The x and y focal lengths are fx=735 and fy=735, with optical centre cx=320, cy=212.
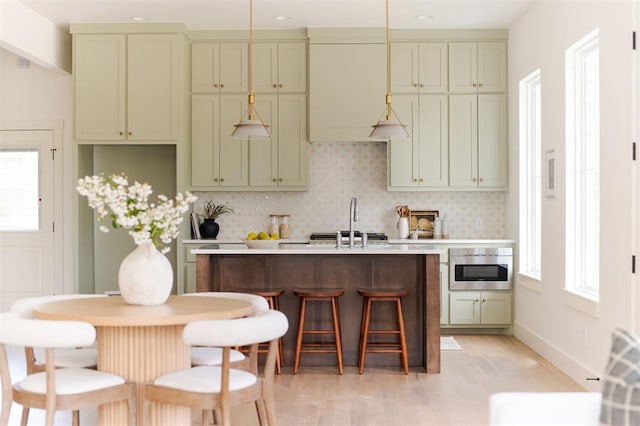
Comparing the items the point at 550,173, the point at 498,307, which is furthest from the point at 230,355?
the point at 498,307

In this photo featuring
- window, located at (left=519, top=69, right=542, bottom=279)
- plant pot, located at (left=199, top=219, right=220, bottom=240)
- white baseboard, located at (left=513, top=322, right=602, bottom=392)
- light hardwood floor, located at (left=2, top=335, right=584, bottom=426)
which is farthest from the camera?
plant pot, located at (left=199, top=219, right=220, bottom=240)

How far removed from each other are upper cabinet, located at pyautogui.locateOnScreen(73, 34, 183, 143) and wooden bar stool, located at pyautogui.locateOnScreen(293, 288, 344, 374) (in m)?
2.47

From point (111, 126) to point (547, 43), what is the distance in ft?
13.1

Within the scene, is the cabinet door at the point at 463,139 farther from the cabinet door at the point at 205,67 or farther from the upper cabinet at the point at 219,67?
the cabinet door at the point at 205,67

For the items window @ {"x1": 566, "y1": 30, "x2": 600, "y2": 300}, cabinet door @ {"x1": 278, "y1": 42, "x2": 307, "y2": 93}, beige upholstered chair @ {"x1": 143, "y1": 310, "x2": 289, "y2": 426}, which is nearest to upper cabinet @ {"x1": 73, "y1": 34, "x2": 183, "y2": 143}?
cabinet door @ {"x1": 278, "y1": 42, "x2": 307, "y2": 93}

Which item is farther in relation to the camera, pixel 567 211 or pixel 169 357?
pixel 567 211

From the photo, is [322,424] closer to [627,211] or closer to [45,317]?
[45,317]

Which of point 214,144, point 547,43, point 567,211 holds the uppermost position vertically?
point 547,43

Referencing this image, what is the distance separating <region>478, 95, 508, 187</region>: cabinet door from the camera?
7176 mm

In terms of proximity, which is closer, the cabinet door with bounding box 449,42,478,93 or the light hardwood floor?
the light hardwood floor

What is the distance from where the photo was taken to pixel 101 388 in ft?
10.1

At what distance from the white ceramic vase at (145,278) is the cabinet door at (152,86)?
3654 mm

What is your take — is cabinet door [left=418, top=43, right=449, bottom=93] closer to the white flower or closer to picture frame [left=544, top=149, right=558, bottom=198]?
picture frame [left=544, top=149, right=558, bottom=198]

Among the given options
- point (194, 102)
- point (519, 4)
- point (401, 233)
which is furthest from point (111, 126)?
point (519, 4)
